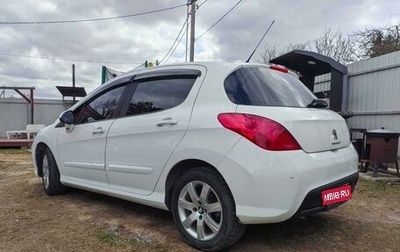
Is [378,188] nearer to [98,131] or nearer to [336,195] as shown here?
[336,195]

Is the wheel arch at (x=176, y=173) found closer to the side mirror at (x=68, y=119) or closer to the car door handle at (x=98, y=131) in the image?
the car door handle at (x=98, y=131)

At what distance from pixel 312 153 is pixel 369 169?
5502 mm

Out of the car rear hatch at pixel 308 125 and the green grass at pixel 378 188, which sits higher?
the car rear hatch at pixel 308 125

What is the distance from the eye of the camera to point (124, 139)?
3.89 meters

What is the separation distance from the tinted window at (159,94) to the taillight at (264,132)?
0.79m

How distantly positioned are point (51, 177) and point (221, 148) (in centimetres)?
320

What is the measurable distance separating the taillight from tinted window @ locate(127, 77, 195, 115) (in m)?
0.79

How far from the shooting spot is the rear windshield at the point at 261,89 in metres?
3.08

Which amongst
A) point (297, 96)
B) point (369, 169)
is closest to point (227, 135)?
point (297, 96)

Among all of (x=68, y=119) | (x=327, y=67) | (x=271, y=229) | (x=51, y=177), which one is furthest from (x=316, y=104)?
(x=327, y=67)

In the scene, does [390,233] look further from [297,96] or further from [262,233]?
[297,96]

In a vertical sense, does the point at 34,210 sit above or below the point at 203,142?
below

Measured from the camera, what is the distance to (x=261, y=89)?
3.18 m

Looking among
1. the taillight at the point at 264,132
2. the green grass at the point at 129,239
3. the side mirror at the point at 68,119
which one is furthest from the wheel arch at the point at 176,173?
the side mirror at the point at 68,119
